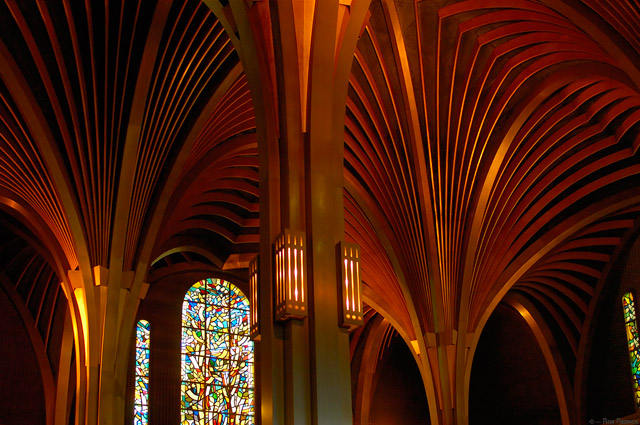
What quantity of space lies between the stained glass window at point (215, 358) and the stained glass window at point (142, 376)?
1.14 m

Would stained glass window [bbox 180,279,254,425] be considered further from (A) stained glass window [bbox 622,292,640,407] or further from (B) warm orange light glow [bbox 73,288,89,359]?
(A) stained glass window [bbox 622,292,640,407]

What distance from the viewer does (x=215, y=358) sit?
24844 mm

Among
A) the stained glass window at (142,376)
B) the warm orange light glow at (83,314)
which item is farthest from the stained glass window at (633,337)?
the warm orange light glow at (83,314)

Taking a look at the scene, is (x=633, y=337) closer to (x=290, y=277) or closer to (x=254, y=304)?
(x=254, y=304)

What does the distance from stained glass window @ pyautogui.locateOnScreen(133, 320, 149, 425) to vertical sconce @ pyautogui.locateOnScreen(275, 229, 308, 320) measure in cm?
1559

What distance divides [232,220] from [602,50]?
12.5m

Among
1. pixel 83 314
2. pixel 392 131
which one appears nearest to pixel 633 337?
pixel 392 131

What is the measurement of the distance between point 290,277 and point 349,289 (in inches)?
30.2

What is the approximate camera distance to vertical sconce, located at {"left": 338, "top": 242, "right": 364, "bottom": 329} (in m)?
9.07

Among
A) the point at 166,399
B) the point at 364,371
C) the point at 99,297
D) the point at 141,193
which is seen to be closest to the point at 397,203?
the point at 141,193

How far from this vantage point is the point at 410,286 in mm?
18250

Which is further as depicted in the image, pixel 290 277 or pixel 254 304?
pixel 254 304

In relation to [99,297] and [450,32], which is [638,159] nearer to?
[450,32]

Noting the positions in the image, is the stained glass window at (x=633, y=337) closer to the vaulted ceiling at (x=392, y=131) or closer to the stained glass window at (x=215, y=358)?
the vaulted ceiling at (x=392, y=131)
